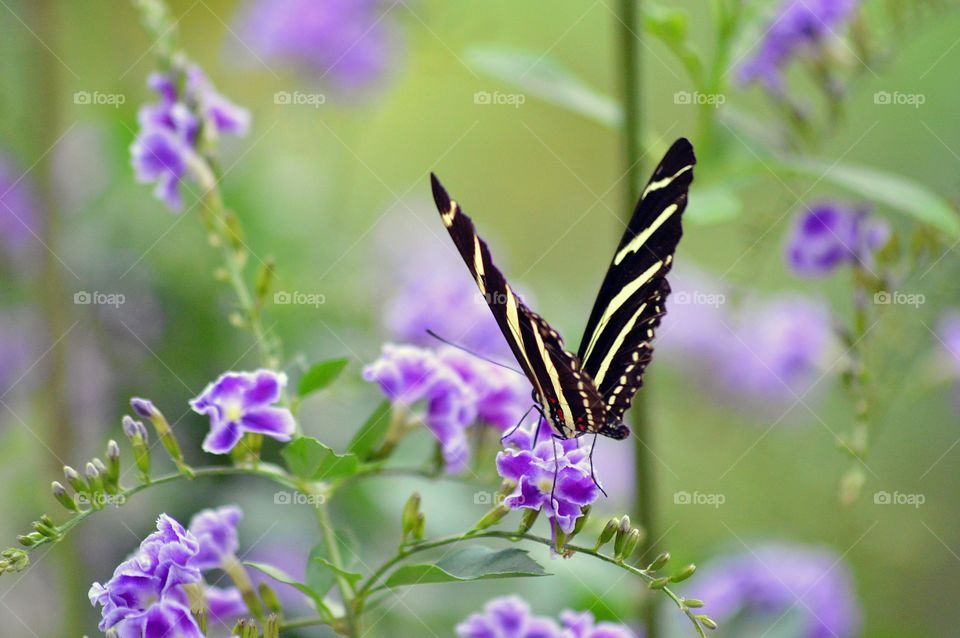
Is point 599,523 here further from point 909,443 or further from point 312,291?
point 909,443

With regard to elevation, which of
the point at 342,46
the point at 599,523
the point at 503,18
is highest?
the point at 503,18

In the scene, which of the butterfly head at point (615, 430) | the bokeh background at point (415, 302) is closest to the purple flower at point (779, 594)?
the bokeh background at point (415, 302)

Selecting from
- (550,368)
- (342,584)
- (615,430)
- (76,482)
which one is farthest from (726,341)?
(76,482)

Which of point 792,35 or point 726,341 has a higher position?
point 792,35

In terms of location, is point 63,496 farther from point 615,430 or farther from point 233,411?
point 615,430

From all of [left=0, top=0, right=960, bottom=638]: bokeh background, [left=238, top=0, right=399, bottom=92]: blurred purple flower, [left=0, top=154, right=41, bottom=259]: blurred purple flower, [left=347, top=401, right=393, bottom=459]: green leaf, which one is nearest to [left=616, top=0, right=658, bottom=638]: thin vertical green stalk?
[left=0, top=0, right=960, bottom=638]: bokeh background

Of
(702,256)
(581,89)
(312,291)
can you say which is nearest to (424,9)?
(312,291)
